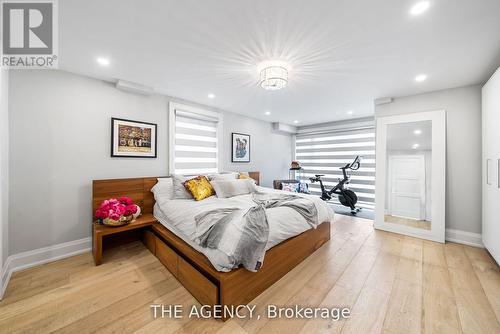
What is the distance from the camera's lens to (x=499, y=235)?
7.16ft

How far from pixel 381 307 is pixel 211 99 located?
145 inches

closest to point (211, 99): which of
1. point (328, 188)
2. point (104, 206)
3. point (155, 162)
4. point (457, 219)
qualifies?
point (155, 162)

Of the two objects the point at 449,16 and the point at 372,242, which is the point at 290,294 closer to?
the point at 372,242

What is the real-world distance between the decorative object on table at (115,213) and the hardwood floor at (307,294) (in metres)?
0.49

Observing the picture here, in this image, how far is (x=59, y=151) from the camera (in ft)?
8.17

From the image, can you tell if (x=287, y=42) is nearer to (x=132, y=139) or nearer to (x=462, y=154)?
(x=132, y=139)

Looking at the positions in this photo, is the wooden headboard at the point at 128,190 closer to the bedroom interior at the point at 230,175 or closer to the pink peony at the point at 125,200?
the bedroom interior at the point at 230,175

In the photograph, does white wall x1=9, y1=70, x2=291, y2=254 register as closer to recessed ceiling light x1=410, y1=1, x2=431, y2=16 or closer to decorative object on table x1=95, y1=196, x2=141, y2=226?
decorative object on table x1=95, y1=196, x2=141, y2=226

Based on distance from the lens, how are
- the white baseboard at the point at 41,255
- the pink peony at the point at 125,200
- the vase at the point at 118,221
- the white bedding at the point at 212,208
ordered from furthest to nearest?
the pink peony at the point at 125,200 → the vase at the point at 118,221 → the white baseboard at the point at 41,255 → the white bedding at the point at 212,208

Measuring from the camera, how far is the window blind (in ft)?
12.0

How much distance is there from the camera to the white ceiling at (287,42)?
59.5 inches

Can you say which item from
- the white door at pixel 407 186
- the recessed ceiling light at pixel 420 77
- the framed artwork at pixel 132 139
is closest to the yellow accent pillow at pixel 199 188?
the framed artwork at pixel 132 139

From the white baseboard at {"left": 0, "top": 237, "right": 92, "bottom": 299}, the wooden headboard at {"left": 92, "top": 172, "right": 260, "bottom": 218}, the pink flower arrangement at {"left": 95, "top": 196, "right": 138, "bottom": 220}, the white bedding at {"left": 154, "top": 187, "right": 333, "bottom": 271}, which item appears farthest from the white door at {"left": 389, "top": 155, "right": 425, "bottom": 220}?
the white baseboard at {"left": 0, "top": 237, "right": 92, "bottom": 299}

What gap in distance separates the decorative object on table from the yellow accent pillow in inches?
31.3
